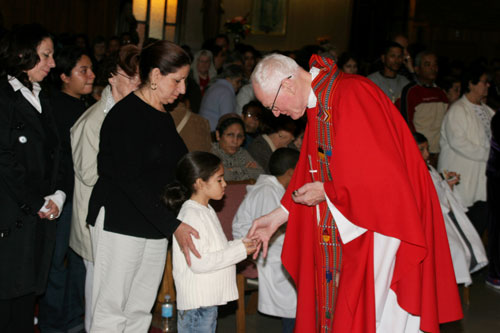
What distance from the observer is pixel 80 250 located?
151 inches

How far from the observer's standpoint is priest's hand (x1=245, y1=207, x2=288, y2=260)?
10.7 feet

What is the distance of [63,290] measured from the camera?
4.12m

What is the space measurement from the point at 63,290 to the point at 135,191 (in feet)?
4.59

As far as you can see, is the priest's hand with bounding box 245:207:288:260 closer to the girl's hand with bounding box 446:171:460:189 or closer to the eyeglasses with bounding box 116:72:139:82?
the eyeglasses with bounding box 116:72:139:82

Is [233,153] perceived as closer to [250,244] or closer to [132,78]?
[132,78]

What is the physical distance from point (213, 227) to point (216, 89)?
3394 mm

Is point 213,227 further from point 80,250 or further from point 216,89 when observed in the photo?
point 216,89

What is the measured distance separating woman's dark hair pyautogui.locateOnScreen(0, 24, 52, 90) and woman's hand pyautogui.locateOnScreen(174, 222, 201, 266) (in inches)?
47.3

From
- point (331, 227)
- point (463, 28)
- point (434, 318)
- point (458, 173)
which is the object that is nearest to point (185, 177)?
point (331, 227)

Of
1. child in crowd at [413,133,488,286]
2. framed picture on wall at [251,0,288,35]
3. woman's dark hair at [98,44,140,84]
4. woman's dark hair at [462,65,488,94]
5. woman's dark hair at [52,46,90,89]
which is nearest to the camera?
woman's dark hair at [98,44,140,84]

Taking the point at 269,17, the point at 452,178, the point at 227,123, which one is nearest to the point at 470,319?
the point at 452,178

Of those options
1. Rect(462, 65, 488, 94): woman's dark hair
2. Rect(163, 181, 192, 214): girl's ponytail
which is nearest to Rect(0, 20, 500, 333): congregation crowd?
Rect(163, 181, 192, 214): girl's ponytail

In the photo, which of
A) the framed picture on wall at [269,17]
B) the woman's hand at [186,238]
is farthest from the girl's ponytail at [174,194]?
the framed picture on wall at [269,17]

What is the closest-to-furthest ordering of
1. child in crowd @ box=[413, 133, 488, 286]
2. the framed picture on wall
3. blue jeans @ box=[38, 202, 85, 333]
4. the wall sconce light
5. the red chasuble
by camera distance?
the red chasuble → blue jeans @ box=[38, 202, 85, 333] → child in crowd @ box=[413, 133, 488, 286] → the wall sconce light → the framed picture on wall
